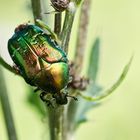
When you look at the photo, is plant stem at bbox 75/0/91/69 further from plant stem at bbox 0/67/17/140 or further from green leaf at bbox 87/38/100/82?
plant stem at bbox 0/67/17/140

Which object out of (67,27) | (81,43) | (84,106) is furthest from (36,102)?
(67,27)

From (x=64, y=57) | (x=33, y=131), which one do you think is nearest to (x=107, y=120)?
(x=33, y=131)

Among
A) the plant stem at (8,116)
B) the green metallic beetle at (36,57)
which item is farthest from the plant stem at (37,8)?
the plant stem at (8,116)

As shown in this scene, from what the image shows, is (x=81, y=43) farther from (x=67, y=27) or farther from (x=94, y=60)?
(x=67, y=27)

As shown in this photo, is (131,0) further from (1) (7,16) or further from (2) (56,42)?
(2) (56,42)

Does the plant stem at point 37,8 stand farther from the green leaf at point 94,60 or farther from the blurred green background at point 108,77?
the green leaf at point 94,60

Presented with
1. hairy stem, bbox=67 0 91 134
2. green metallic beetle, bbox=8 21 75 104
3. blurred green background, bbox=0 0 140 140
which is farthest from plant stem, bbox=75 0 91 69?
green metallic beetle, bbox=8 21 75 104

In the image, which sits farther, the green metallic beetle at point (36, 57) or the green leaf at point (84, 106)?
the green leaf at point (84, 106)

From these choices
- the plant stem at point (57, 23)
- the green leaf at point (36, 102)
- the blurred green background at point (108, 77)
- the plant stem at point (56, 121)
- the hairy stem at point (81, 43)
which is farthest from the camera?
the blurred green background at point (108, 77)
